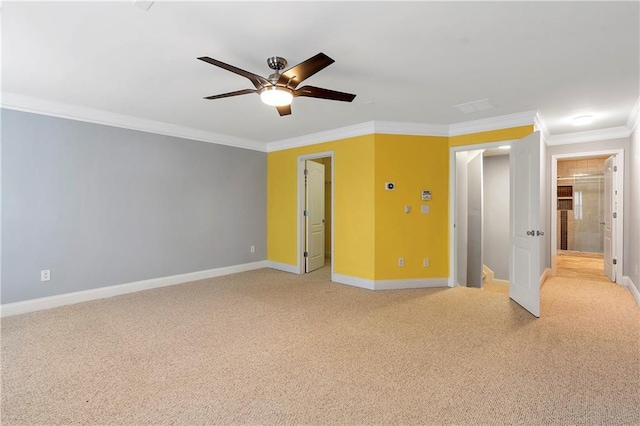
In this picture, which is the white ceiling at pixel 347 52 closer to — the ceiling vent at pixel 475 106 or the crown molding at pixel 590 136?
the ceiling vent at pixel 475 106

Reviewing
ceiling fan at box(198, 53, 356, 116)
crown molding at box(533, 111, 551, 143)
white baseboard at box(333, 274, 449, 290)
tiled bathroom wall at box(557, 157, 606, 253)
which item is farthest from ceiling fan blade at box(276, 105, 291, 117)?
tiled bathroom wall at box(557, 157, 606, 253)

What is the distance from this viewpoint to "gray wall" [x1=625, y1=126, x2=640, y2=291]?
3.95 metres

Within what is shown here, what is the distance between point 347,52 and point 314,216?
3722 mm

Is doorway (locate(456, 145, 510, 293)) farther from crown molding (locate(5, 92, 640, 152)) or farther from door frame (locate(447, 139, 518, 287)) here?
crown molding (locate(5, 92, 640, 152))

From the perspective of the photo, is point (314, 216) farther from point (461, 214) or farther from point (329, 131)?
point (461, 214)

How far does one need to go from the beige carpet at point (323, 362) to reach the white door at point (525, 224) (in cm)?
25

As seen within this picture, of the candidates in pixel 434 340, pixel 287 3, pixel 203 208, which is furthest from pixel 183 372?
pixel 203 208

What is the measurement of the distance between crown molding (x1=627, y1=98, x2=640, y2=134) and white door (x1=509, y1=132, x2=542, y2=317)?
4.19ft

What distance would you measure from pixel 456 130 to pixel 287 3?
3.41 meters

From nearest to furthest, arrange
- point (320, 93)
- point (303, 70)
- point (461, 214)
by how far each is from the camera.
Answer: point (303, 70) < point (320, 93) < point (461, 214)

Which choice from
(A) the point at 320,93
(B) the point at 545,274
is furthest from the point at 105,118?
(B) the point at 545,274

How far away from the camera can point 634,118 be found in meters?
4.00

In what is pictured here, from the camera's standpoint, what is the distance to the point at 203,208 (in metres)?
5.12

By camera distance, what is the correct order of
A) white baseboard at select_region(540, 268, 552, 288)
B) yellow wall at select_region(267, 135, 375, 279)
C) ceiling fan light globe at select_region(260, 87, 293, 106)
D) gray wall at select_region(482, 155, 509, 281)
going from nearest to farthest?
1. ceiling fan light globe at select_region(260, 87, 293, 106)
2. yellow wall at select_region(267, 135, 375, 279)
3. white baseboard at select_region(540, 268, 552, 288)
4. gray wall at select_region(482, 155, 509, 281)
